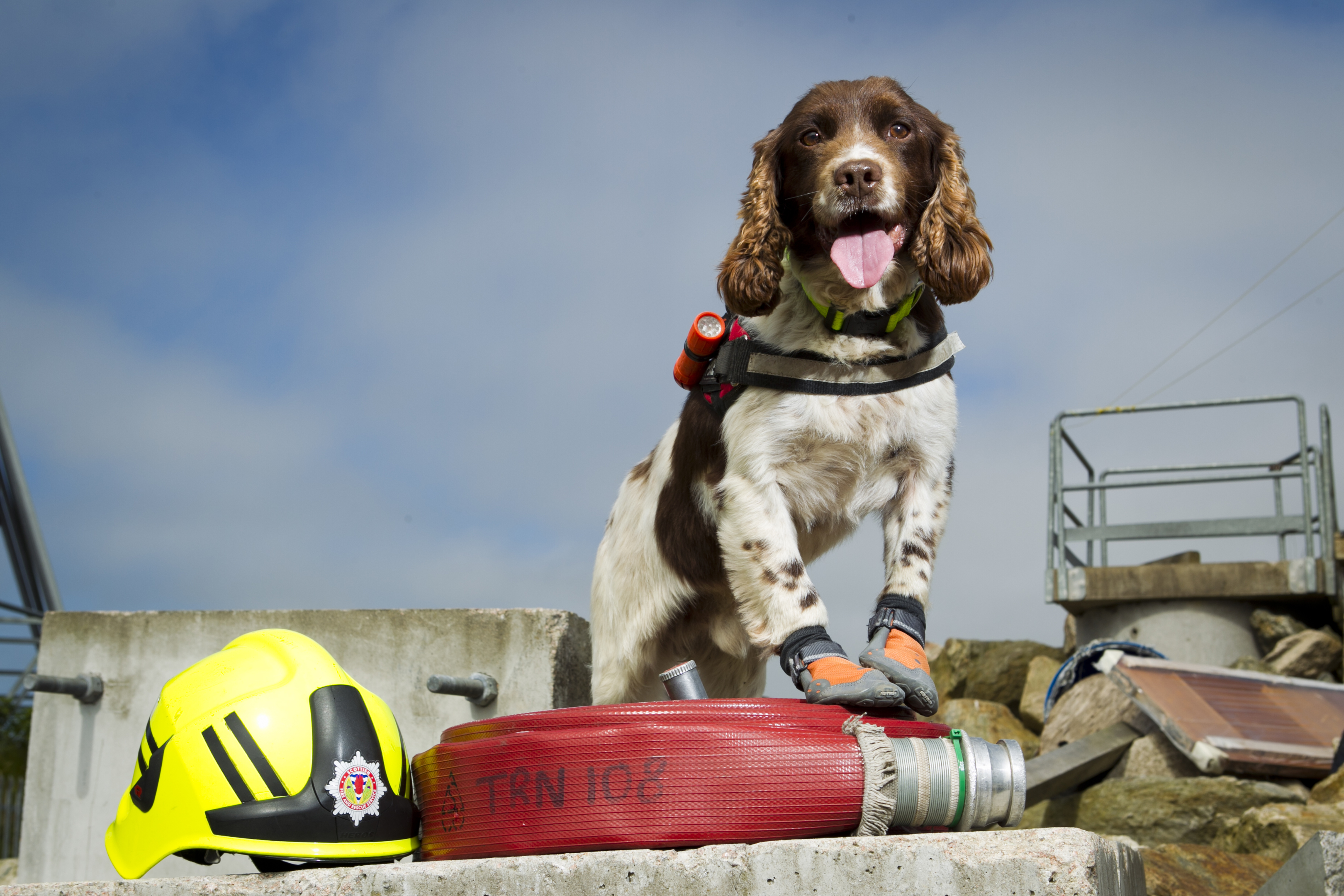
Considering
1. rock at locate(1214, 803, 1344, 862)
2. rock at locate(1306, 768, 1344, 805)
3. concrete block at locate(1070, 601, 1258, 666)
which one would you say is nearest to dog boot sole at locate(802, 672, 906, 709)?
rock at locate(1214, 803, 1344, 862)

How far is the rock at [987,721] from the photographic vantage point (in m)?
9.66

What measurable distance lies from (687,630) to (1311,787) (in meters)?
6.58

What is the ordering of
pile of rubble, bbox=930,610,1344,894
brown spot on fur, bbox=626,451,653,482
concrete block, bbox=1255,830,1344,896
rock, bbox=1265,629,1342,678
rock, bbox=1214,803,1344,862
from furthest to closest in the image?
rock, bbox=1265,629,1342,678 < rock, bbox=1214,803,1344,862 < pile of rubble, bbox=930,610,1344,894 < brown spot on fur, bbox=626,451,653,482 < concrete block, bbox=1255,830,1344,896

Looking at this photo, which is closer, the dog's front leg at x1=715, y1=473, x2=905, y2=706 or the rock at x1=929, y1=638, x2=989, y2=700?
the dog's front leg at x1=715, y1=473, x2=905, y2=706

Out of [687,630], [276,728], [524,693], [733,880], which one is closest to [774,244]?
[687,630]

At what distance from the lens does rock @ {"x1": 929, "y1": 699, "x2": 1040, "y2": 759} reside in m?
9.66

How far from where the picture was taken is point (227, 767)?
2.71 meters

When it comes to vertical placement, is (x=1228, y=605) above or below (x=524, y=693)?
above

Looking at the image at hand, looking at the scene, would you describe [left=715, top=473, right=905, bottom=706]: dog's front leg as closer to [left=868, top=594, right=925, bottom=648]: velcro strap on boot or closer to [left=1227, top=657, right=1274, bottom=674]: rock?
[left=868, top=594, right=925, bottom=648]: velcro strap on boot

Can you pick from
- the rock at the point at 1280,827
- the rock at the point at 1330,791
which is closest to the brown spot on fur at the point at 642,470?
the rock at the point at 1280,827

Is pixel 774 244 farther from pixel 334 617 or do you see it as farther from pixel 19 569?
pixel 19 569

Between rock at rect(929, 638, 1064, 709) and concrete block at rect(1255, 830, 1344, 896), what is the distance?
26.2 ft

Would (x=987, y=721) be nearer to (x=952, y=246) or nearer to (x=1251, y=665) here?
(x=1251, y=665)

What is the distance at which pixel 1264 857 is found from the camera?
19.2ft
